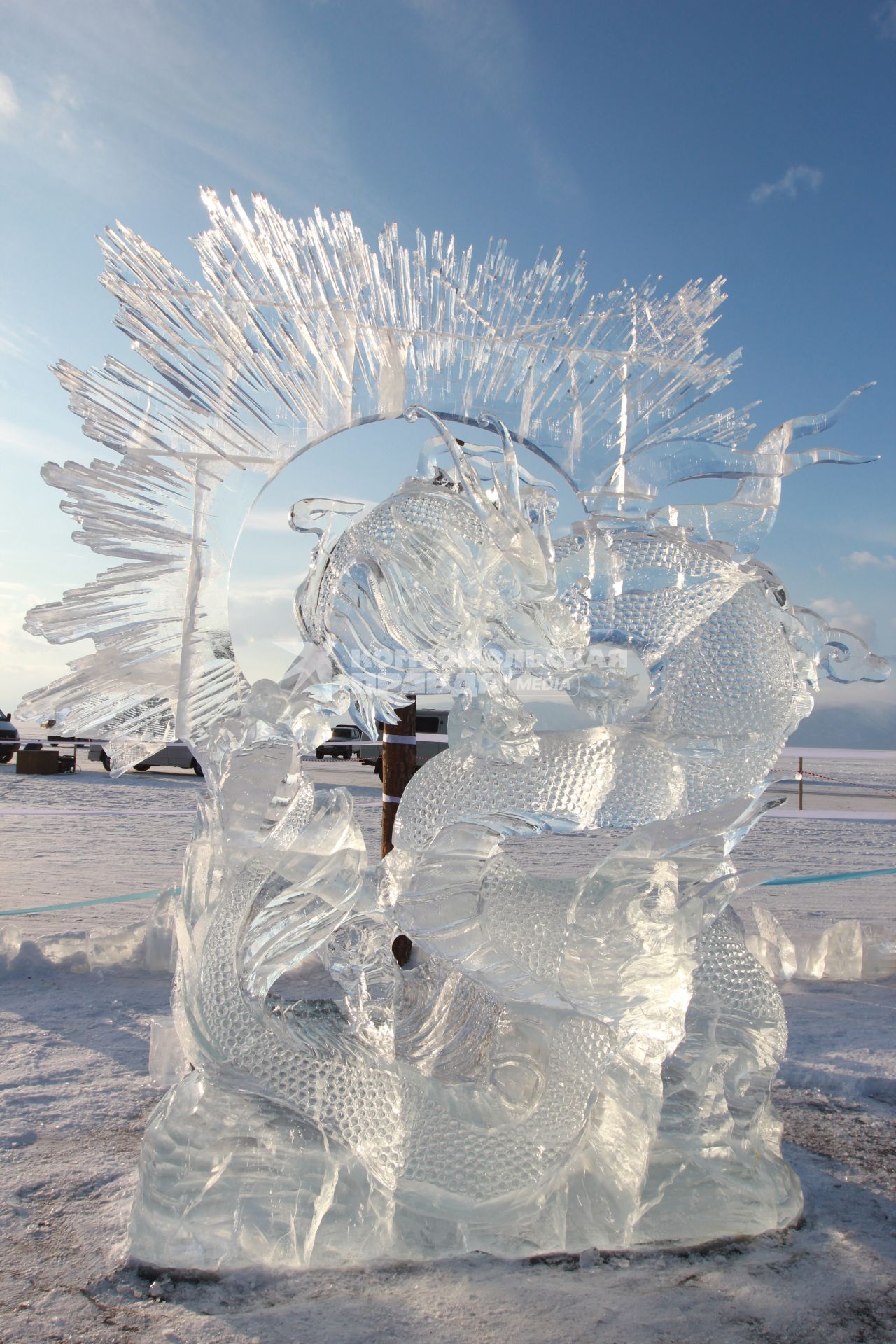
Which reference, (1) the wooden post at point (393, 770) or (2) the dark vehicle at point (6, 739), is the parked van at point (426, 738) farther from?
(1) the wooden post at point (393, 770)

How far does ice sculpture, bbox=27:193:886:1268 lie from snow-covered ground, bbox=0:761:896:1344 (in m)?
0.08

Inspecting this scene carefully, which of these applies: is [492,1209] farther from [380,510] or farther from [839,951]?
[839,951]

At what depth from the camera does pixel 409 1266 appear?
64.3 inches

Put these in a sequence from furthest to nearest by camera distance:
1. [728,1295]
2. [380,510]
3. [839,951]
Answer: [839,951] → [380,510] → [728,1295]

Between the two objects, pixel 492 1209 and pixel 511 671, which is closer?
pixel 492 1209

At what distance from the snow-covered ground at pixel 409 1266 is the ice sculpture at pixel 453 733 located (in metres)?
0.08

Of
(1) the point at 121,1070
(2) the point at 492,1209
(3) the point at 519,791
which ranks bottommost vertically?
(1) the point at 121,1070

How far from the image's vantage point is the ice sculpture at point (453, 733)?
5.47ft

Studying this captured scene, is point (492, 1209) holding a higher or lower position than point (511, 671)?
lower

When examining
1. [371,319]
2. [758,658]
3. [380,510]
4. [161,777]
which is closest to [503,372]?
[371,319]

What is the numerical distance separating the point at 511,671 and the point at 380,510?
413 mm

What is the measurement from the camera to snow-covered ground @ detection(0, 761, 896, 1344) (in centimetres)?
146

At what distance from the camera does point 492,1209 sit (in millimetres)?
1656

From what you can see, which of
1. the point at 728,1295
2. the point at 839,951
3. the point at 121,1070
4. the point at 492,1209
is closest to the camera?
the point at 728,1295
